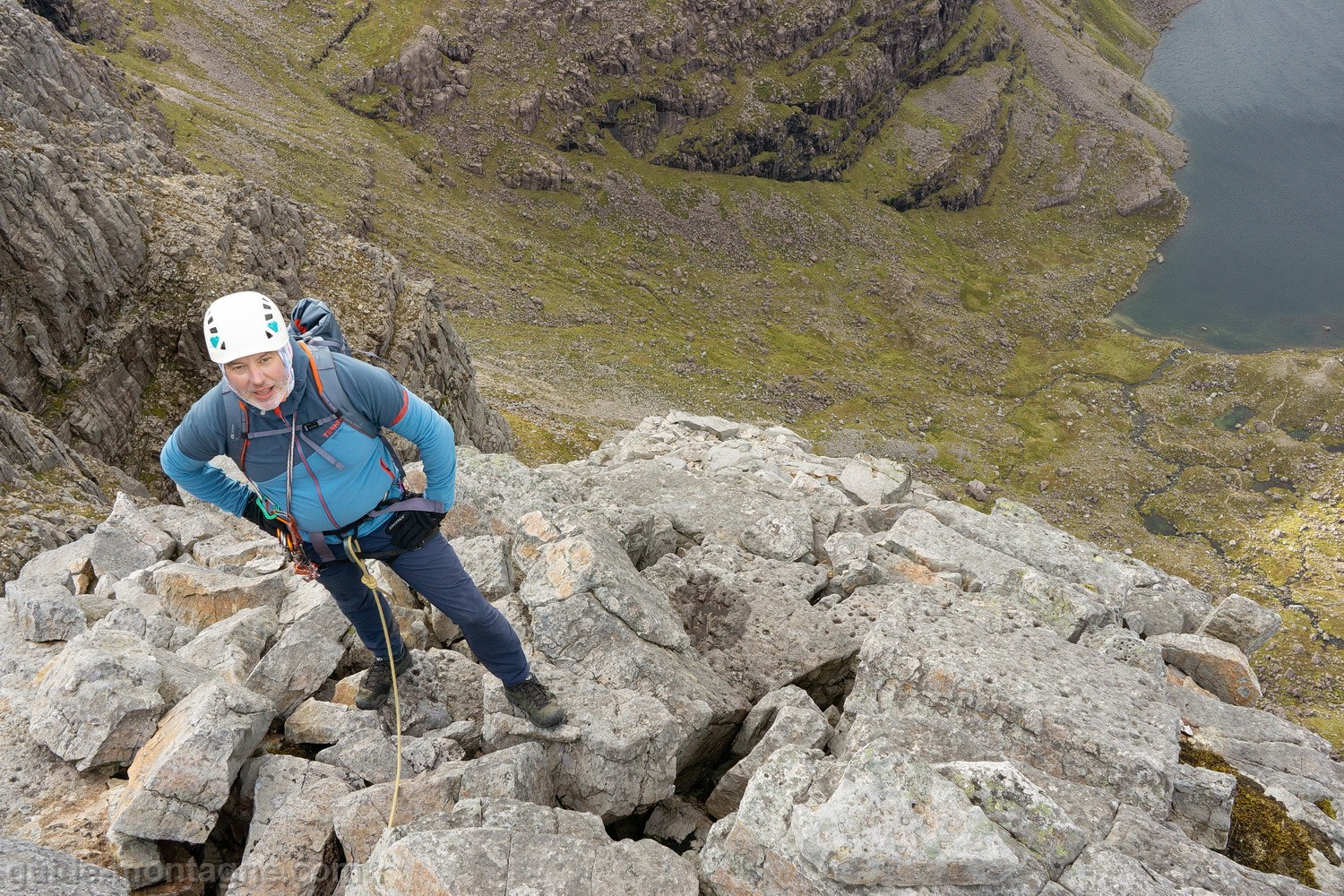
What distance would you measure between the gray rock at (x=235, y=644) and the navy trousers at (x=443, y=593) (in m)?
2.53

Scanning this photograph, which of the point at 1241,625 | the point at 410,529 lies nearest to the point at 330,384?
the point at 410,529

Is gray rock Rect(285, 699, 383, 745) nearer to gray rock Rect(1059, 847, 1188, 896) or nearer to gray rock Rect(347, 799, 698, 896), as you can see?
gray rock Rect(347, 799, 698, 896)

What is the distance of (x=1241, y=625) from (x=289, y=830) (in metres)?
21.8

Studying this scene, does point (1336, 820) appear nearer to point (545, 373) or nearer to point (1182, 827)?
point (1182, 827)

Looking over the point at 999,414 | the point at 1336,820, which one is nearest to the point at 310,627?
the point at 1336,820

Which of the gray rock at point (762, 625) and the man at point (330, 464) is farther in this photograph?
the gray rock at point (762, 625)

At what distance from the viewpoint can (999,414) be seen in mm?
132250

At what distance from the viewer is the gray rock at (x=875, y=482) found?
32.6m

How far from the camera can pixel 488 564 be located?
14.2m

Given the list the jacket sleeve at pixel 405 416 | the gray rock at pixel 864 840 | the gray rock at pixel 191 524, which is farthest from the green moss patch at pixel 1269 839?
the gray rock at pixel 191 524

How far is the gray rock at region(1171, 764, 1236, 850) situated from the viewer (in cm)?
969

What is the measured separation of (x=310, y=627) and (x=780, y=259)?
579ft

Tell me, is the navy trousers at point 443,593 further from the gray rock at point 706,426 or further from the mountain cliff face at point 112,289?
the gray rock at point 706,426

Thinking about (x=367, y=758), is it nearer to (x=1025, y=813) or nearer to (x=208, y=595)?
(x=208, y=595)
